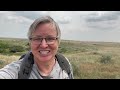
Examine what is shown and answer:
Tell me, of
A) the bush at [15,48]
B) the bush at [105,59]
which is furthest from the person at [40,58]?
the bush at [105,59]

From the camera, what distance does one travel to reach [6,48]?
355 cm

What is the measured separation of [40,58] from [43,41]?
143 mm

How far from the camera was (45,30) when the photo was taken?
81.6 inches

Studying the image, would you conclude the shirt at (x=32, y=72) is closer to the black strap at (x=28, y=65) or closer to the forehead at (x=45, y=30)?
the black strap at (x=28, y=65)

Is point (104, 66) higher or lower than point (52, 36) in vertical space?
lower

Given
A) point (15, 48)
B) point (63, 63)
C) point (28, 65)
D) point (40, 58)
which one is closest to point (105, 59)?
point (15, 48)

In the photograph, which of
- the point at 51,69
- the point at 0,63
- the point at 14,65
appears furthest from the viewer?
the point at 0,63

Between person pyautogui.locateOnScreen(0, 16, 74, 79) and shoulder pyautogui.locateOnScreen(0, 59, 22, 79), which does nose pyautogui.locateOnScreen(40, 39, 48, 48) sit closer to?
person pyautogui.locateOnScreen(0, 16, 74, 79)

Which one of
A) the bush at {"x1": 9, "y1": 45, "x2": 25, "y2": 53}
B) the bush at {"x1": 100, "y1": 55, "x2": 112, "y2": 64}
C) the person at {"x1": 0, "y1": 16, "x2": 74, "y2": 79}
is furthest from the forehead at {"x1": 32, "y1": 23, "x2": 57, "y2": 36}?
the bush at {"x1": 100, "y1": 55, "x2": 112, "y2": 64}

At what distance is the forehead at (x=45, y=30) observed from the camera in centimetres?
205

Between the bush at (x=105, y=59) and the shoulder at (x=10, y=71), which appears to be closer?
the shoulder at (x=10, y=71)
